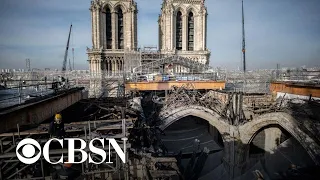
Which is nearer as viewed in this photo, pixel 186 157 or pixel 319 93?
pixel 319 93

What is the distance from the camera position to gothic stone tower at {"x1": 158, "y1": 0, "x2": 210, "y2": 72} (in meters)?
39.2

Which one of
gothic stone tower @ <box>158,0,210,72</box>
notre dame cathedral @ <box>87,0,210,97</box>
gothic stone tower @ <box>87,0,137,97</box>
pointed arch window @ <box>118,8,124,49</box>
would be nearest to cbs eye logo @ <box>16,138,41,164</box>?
notre dame cathedral @ <box>87,0,210,97</box>

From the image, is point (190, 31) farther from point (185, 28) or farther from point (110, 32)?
point (110, 32)

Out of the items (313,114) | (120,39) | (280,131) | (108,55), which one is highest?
(120,39)

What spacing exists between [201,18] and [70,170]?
3961 cm

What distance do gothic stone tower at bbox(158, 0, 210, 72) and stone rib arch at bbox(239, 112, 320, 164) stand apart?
2597 cm

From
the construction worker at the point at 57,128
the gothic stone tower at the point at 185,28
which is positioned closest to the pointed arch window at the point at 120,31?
the gothic stone tower at the point at 185,28

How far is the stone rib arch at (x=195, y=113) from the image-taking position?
618 inches

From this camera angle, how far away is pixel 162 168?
693cm

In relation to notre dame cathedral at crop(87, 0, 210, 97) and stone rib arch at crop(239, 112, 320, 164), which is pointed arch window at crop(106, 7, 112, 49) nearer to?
notre dame cathedral at crop(87, 0, 210, 97)

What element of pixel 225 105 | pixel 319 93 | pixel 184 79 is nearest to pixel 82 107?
pixel 225 105

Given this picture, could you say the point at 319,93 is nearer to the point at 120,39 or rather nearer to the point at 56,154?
the point at 56,154

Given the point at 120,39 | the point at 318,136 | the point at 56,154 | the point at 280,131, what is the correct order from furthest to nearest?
the point at 120,39
the point at 280,131
the point at 318,136
the point at 56,154

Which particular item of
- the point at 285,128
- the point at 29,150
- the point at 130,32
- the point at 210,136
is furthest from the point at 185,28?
the point at 29,150
